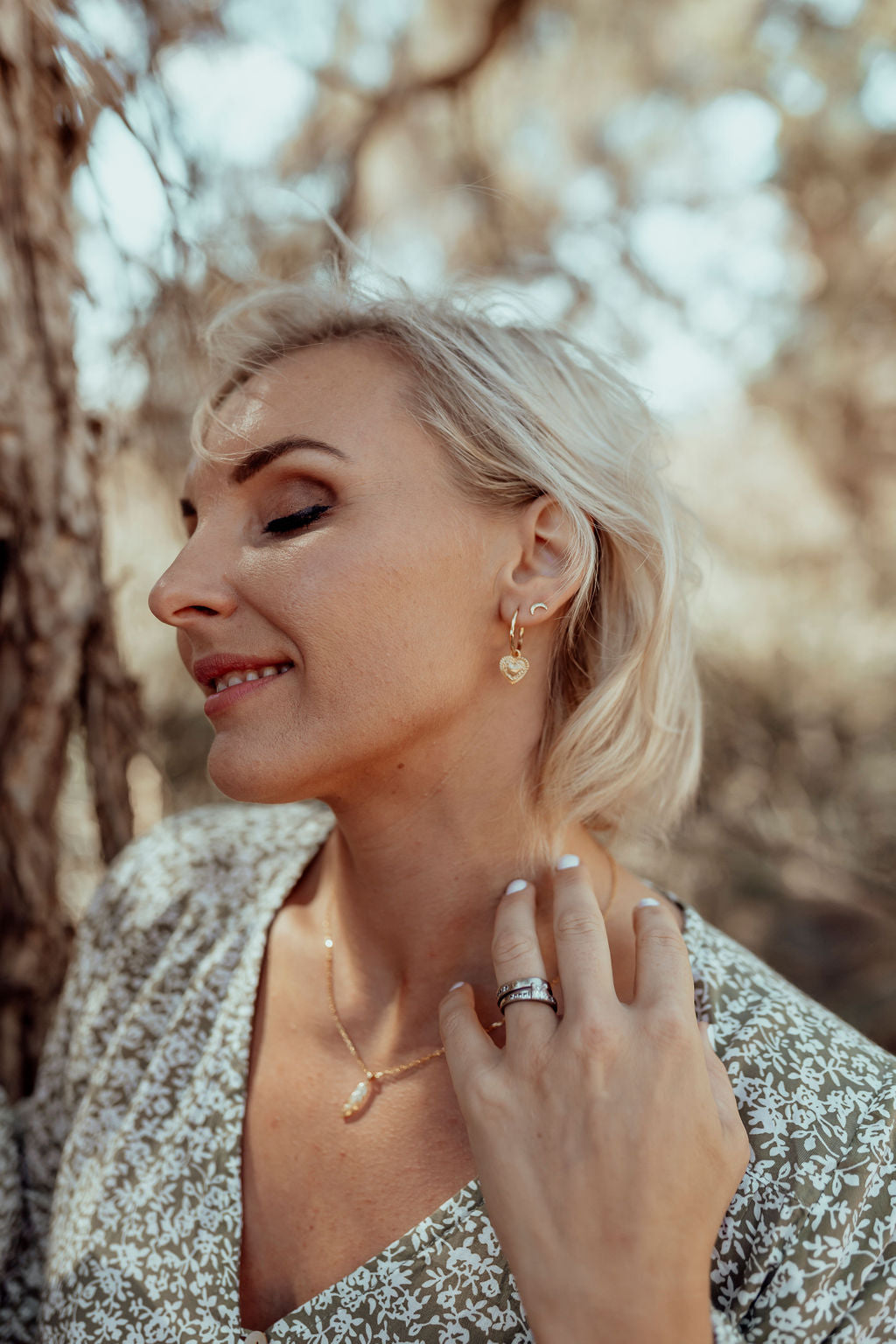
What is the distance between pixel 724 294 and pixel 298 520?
4206mm

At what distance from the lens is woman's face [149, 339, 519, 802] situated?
1.50m

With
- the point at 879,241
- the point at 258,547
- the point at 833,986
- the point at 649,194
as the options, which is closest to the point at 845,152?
the point at 879,241

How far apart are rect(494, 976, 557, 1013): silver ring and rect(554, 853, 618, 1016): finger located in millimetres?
46

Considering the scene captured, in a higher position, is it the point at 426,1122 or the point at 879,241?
the point at 879,241

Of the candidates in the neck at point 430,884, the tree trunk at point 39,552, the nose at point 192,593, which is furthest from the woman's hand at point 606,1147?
the tree trunk at point 39,552

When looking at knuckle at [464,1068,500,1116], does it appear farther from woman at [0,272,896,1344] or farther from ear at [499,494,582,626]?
ear at [499,494,582,626]

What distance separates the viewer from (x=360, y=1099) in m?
1.62

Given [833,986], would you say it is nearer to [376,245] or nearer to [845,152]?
[376,245]

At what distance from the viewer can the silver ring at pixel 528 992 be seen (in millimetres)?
1374

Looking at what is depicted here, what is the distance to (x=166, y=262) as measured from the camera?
2.33m

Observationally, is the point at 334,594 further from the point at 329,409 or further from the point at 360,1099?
the point at 360,1099

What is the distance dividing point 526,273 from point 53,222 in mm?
3213

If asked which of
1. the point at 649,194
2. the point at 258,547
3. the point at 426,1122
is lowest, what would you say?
the point at 426,1122

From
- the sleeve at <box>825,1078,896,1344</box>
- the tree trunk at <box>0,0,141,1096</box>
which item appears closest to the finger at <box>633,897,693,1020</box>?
the sleeve at <box>825,1078,896,1344</box>
